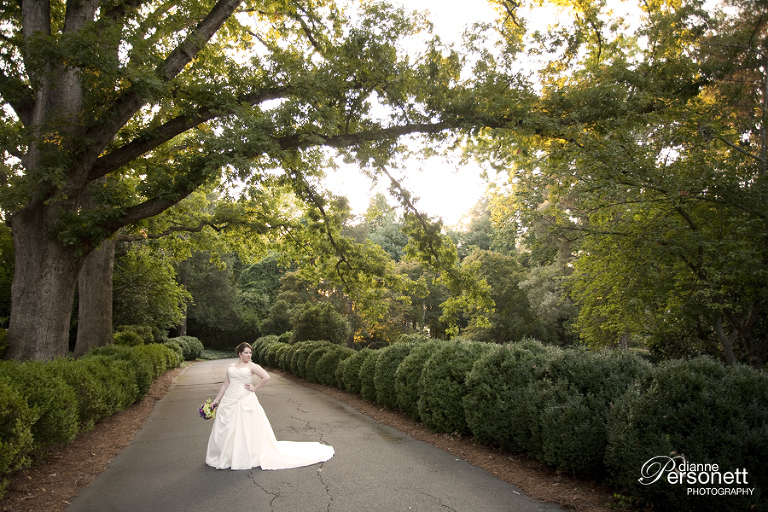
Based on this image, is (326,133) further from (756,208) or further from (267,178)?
(756,208)

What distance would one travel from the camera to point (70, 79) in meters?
9.23

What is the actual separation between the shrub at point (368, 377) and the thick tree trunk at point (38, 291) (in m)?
6.38

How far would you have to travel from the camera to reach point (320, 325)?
21375 millimetres

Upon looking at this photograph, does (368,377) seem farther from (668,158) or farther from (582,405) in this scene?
(668,158)

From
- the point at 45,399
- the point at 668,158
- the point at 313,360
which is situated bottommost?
the point at 313,360

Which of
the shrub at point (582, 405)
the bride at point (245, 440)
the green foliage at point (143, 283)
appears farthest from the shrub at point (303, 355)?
the shrub at point (582, 405)

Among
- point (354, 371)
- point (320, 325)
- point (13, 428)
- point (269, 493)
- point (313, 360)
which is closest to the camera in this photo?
point (13, 428)

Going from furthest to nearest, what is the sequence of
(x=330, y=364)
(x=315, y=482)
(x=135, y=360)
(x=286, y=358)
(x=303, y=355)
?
1. (x=286, y=358)
2. (x=303, y=355)
3. (x=330, y=364)
4. (x=135, y=360)
5. (x=315, y=482)

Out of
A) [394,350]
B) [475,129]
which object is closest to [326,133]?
[475,129]

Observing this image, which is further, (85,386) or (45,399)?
(85,386)

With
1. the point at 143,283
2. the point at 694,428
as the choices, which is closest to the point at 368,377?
the point at 694,428

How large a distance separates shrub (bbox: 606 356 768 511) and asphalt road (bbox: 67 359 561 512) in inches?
37.8

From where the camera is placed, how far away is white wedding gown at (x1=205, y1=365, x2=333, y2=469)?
18.6ft

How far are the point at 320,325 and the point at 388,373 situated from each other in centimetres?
1230
